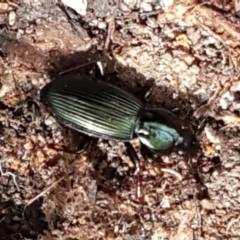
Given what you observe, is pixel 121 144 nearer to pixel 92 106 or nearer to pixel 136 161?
pixel 136 161

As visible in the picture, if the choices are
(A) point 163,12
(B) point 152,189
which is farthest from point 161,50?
(B) point 152,189

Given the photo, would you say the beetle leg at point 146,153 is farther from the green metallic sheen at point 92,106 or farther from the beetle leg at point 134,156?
the green metallic sheen at point 92,106

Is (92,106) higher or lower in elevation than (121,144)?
higher

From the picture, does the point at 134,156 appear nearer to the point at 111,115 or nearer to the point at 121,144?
the point at 121,144

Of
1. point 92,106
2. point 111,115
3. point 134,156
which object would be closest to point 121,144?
point 134,156

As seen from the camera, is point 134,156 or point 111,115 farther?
point 134,156

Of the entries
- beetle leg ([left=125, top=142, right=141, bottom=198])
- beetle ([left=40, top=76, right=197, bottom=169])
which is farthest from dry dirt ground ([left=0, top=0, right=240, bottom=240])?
beetle ([left=40, top=76, right=197, bottom=169])

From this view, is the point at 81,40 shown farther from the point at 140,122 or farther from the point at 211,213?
the point at 211,213
